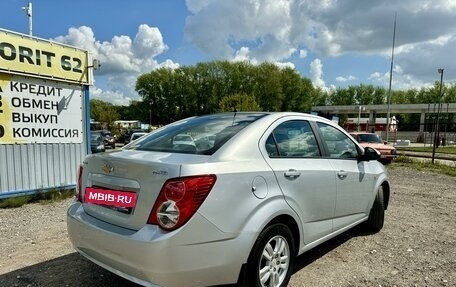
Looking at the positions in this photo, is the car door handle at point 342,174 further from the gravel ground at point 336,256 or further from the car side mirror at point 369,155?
the gravel ground at point 336,256

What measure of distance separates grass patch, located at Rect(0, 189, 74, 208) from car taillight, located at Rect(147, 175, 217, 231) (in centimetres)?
566

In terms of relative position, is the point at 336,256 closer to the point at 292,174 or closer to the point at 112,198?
the point at 292,174

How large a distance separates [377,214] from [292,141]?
237 centimetres

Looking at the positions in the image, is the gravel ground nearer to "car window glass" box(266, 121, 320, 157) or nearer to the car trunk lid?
the car trunk lid

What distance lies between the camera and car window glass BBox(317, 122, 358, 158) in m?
4.17

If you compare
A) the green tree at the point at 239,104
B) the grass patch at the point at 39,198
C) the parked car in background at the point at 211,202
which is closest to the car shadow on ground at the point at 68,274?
the parked car in background at the point at 211,202

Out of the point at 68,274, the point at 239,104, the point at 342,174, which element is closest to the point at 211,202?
the point at 342,174

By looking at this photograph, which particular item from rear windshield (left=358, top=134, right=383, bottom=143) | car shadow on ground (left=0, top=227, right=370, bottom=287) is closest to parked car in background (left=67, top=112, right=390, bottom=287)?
car shadow on ground (left=0, top=227, right=370, bottom=287)

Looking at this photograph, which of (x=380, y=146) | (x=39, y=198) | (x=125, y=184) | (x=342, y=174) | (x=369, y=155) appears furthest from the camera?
(x=380, y=146)

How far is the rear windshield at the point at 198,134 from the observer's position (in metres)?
3.12

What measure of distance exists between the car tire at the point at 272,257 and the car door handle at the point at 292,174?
435 mm

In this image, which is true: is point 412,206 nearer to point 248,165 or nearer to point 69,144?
point 248,165

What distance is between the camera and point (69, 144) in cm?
830

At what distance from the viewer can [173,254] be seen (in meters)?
2.53
